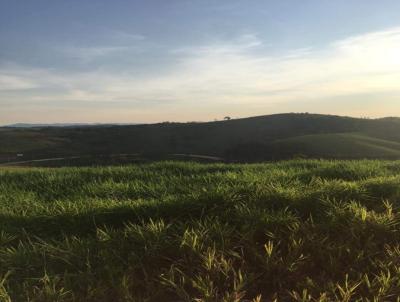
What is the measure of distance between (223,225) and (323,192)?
1.98m

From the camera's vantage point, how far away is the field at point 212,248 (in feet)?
13.9

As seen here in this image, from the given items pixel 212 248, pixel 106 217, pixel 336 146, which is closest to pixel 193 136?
pixel 336 146

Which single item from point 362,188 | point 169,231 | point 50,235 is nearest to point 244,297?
point 169,231

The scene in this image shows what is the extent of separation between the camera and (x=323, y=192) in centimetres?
676

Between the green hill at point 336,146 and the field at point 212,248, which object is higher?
the field at point 212,248

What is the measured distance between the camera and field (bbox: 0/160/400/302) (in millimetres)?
4238

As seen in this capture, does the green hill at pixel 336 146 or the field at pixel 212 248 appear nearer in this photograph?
the field at pixel 212 248

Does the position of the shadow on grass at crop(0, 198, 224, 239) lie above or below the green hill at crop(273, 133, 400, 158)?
above

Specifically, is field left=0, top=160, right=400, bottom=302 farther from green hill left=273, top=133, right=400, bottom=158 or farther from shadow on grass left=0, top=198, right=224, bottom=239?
green hill left=273, top=133, right=400, bottom=158

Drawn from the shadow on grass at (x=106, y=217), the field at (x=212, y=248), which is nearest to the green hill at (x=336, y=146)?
the field at (x=212, y=248)

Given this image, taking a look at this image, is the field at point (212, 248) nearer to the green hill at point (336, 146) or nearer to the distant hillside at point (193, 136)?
the green hill at point (336, 146)

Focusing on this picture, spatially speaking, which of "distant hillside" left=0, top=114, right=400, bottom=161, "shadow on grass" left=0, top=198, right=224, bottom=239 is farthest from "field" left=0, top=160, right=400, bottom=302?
"distant hillside" left=0, top=114, right=400, bottom=161

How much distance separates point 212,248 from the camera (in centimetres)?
488

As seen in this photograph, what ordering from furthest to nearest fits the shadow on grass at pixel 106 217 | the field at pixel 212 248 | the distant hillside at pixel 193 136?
the distant hillside at pixel 193 136 → the shadow on grass at pixel 106 217 → the field at pixel 212 248
